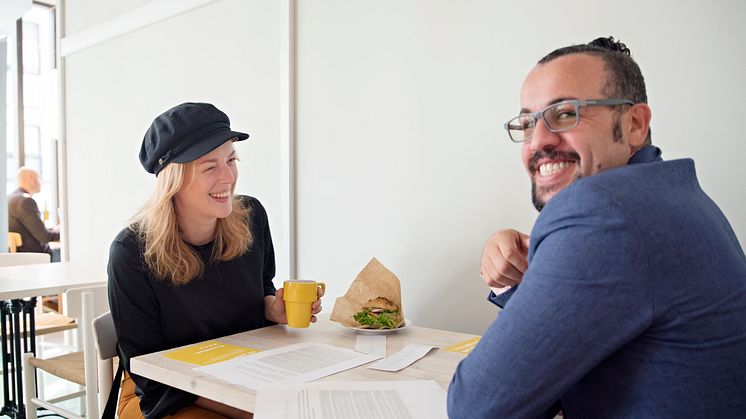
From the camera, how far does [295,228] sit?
8.18 feet

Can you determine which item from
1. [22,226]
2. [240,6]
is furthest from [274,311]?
[22,226]

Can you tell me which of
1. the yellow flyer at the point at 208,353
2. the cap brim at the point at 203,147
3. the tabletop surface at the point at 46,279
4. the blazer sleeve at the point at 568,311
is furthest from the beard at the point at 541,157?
the tabletop surface at the point at 46,279

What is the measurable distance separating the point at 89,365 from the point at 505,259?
1.66 meters

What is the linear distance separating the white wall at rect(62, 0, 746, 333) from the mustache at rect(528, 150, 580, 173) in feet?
2.15

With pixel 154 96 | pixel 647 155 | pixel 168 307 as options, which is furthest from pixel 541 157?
pixel 154 96

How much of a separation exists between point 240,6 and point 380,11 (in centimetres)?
89

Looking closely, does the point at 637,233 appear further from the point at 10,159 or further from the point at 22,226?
the point at 10,159

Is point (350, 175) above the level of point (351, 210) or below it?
above

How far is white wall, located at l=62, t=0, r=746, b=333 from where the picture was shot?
1452mm

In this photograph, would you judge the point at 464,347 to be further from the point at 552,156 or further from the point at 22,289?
the point at 22,289

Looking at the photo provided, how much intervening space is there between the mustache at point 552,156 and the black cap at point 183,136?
0.90 m

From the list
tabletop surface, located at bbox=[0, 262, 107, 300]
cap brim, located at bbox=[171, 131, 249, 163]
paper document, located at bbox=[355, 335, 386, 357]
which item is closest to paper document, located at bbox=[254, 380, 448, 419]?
paper document, located at bbox=[355, 335, 386, 357]

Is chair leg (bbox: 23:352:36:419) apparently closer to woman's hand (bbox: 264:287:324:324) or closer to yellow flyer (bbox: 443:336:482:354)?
woman's hand (bbox: 264:287:324:324)

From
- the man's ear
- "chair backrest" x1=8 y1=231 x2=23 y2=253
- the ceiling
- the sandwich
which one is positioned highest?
the ceiling
